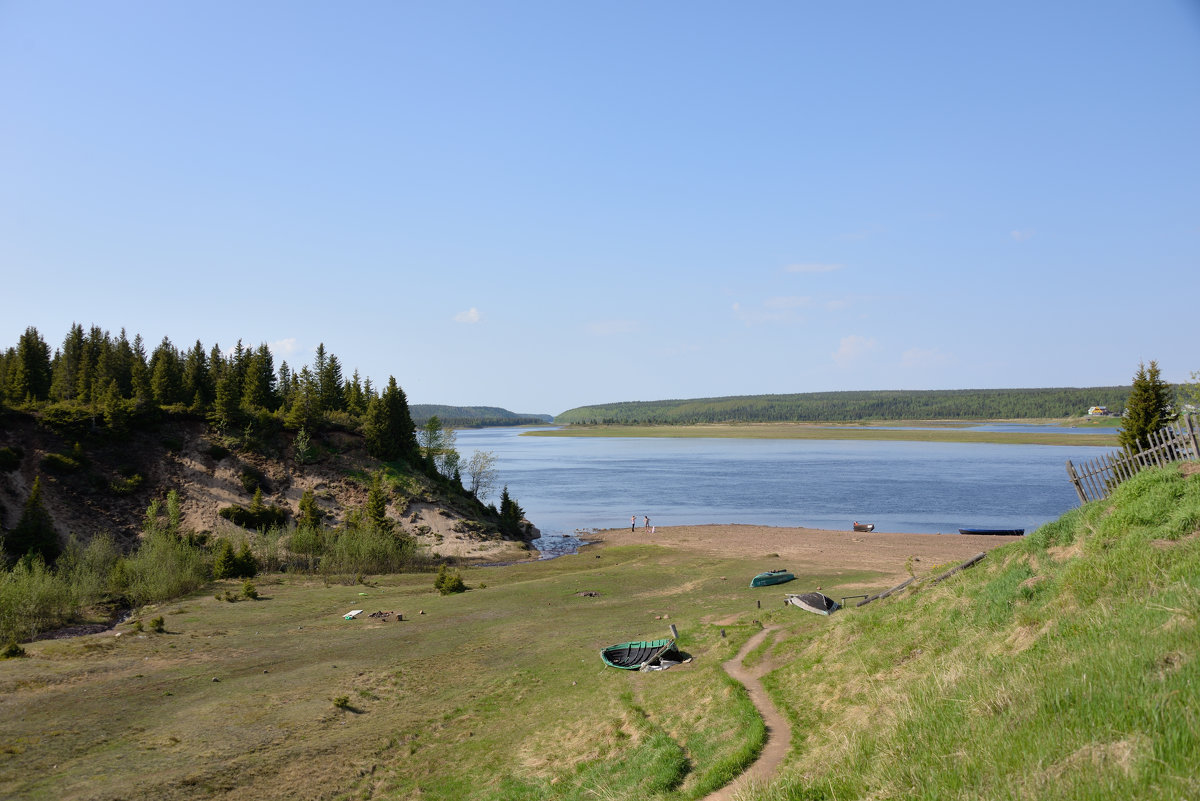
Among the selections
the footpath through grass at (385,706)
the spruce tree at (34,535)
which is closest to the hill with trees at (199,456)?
the spruce tree at (34,535)

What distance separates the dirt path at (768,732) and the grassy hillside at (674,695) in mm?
352

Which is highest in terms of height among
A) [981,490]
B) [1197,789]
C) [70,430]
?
[70,430]

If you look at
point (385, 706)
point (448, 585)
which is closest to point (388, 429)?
point (448, 585)

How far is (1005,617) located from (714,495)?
83.1 metres

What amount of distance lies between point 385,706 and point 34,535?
40.8 meters

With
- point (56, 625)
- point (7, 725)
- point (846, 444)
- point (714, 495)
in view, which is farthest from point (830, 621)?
point (846, 444)

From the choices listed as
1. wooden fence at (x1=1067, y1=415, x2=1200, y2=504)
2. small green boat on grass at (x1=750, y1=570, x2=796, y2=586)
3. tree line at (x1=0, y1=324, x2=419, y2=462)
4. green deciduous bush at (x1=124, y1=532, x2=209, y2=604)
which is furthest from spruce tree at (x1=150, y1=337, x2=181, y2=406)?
wooden fence at (x1=1067, y1=415, x2=1200, y2=504)

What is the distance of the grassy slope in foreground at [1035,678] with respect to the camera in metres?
6.57

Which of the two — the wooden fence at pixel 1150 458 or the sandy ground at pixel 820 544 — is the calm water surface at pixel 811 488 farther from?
the wooden fence at pixel 1150 458

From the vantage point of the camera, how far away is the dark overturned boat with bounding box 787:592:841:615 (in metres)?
28.4

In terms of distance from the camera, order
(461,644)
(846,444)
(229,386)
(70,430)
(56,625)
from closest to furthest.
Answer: (461,644) < (56,625) < (70,430) < (229,386) < (846,444)

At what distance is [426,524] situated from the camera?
213 ft

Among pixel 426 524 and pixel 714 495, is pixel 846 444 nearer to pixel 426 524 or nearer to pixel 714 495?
pixel 714 495

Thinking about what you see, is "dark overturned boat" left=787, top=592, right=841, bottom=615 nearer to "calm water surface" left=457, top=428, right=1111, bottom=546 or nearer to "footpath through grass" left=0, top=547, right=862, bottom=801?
"footpath through grass" left=0, top=547, right=862, bottom=801
